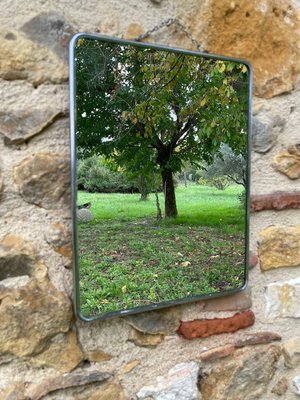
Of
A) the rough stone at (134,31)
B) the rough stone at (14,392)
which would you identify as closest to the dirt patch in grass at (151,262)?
the rough stone at (14,392)

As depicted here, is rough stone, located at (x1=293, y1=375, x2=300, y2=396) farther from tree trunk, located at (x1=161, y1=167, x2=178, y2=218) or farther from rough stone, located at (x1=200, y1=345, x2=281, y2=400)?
tree trunk, located at (x1=161, y1=167, x2=178, y2=218)

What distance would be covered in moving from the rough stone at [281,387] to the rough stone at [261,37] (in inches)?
34.1

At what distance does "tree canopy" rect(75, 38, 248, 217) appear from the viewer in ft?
2.98

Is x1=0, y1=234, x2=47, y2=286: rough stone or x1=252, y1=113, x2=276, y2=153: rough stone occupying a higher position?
x1=252, y1=113, x2=276, y2=153: rough stone

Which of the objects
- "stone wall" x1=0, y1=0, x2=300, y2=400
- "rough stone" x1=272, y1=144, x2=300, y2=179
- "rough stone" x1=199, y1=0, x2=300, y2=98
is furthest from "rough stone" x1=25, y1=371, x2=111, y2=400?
"rough stone" x1=199, y1=0, x2=300, y2=98

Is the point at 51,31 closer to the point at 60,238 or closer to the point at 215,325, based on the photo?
the point at 60,238

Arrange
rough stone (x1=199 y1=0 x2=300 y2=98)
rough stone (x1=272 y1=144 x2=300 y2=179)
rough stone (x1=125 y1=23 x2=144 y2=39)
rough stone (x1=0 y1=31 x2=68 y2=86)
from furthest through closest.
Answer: rough stone (x1=272 y1=144 x2=300 y2=179), rough stone (x1=199 y1=0 x2=300 y2=98), rough stone (x1=125 y1=23 x2=144 y2=39), rough stone (x1=0 y1=31 x2=68 y2=86)

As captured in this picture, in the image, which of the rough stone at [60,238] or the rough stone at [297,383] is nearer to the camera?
the rough stone at [60,238]

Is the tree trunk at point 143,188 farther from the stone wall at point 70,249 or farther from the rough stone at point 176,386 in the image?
the rough stone at point 176,386

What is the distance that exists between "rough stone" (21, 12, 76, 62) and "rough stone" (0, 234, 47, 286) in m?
0.42

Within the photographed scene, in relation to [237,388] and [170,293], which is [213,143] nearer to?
[170,293]

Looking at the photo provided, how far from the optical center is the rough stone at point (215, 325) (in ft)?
3.64

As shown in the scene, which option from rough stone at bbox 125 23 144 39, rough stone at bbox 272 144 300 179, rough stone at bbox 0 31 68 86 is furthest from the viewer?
rough stone at bbox 272 144 300 179

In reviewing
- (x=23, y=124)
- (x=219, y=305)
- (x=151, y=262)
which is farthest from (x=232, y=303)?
(x=23, y=124)
